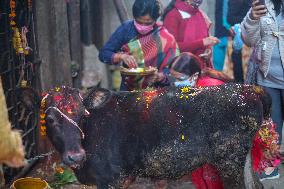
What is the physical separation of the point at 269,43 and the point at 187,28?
7.53ft

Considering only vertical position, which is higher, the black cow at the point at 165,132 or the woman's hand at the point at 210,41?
the woman's hand at the point at 210,41

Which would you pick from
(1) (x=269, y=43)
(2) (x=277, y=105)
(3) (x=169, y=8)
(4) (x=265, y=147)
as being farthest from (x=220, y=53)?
(4) (x=265, y=147)

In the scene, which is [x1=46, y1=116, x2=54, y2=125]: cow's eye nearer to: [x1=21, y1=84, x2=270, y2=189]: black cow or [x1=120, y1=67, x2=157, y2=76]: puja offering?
[x1=21, y1=84, x2=270, y2=189]: black cow

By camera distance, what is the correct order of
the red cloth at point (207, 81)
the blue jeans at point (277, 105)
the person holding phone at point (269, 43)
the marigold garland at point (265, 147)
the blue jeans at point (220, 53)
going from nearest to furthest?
the marigold garland at point (265, 147), the person holding phone at point (269, 43), the blue jeans at point (277, 105), the red cloth at point (207, 81), the blue jeans at point (220, 53)

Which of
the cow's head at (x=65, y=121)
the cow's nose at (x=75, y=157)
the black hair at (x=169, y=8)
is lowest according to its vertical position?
the cow's nose at (x=75, y=157)

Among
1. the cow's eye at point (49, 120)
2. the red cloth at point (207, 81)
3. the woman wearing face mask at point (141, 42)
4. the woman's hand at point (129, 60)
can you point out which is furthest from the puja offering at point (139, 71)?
the cow's eye at point (49, 120)

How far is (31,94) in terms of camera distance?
13.0ft

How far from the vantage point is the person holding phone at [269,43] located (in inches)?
191

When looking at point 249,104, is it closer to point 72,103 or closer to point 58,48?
point 72,103

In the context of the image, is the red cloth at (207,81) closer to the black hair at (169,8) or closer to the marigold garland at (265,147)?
the marigold garland at (265,147)

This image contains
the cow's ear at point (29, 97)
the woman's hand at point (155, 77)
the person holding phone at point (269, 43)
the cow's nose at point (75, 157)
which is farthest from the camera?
the woman's hand at point (155, 77)

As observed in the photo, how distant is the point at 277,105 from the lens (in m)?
5.21

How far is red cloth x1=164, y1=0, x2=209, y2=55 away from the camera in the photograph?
701 cm

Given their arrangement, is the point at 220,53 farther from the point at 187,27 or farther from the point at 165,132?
the point at 165,132
